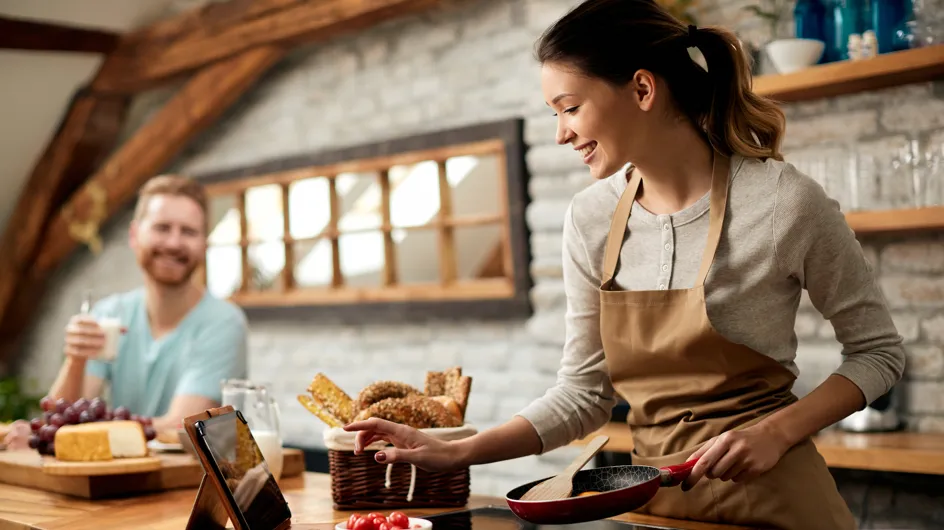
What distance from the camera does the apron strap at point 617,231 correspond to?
1823mm

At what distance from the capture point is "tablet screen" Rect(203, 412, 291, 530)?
148 cm

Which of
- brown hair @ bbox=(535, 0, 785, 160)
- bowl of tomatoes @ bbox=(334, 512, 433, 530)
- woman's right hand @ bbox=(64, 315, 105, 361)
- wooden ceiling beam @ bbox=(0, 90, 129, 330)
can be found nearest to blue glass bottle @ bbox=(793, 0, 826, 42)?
brown hair @ bbox=(535, 0, 785, 160)

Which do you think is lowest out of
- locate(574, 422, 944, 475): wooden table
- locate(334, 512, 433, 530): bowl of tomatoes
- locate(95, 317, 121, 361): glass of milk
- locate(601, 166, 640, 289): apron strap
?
locate(574, 422, 944, 475): wooden table

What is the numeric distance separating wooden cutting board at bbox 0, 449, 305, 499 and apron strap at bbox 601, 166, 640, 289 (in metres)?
0.85

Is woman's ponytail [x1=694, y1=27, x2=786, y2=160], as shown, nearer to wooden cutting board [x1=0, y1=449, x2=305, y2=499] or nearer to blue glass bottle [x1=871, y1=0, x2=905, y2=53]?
wooden cutting board [x1=0, y1=449, x2=305, y2=499]

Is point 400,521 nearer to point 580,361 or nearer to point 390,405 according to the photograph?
point 390,405

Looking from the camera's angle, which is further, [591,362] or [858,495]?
[858,495]

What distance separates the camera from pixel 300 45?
5.38 metres

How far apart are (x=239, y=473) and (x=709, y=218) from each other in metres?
0.87

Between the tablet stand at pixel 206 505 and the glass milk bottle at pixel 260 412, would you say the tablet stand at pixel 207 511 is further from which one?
the glass milk bottle at pixel 260 412

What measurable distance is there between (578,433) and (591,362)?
0.13m

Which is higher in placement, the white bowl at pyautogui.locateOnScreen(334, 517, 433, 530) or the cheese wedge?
the cheese wedge

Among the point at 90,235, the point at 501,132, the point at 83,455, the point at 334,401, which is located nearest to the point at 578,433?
the point at 334,401

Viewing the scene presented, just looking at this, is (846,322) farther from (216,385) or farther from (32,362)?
(32,362)
